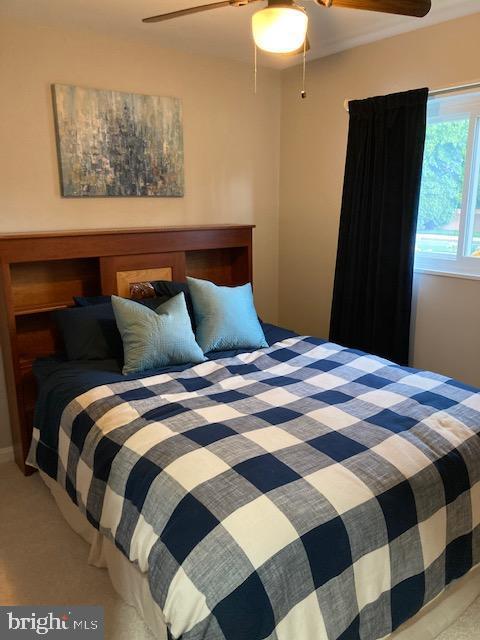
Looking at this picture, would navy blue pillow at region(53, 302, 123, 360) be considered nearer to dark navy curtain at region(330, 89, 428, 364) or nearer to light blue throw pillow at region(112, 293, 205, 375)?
light blue throw pillow at region(112, 293, 205, 375)

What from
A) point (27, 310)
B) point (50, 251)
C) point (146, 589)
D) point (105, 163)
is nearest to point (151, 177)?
point (105, 163)

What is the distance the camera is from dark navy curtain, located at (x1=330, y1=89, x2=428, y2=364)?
282cm

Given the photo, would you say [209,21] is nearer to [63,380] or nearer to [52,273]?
[52,273]

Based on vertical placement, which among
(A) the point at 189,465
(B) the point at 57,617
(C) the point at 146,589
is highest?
(A) the point at 189,465

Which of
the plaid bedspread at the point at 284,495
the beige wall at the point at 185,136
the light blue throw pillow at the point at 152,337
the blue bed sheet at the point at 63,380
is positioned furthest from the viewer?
the beige wall at the point at 185,136

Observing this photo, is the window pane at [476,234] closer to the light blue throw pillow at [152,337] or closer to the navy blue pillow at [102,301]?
the light blue throw pillow at [152,337]

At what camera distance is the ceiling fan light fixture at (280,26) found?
1.55 meters

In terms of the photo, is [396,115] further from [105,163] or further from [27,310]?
[27,310]

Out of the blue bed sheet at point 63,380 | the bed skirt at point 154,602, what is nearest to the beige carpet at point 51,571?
the bed skirt at point 154,602

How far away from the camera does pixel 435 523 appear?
5.03 feet

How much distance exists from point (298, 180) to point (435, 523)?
2708 mm

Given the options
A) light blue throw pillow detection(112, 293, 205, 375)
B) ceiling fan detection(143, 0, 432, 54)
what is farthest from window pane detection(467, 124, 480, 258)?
light blue throw pillow detection(112, 293, 205, 375)

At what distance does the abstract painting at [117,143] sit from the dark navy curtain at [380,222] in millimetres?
1157

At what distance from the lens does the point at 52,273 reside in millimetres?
2779
